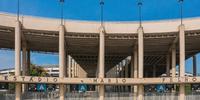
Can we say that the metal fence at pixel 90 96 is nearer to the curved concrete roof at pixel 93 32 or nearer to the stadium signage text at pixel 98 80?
the stadium signage text at pixel 98 80

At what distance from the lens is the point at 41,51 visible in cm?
7244

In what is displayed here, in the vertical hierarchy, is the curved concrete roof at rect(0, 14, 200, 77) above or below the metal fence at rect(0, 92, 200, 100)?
above

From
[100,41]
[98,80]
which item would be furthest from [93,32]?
[98,80]

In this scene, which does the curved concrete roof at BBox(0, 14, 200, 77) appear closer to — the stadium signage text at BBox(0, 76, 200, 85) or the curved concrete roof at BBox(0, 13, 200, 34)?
the curved concrete roof at BBox(0, 13, 200, 34)

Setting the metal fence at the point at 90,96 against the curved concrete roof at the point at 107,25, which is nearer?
the metal fence at the point at 90,96

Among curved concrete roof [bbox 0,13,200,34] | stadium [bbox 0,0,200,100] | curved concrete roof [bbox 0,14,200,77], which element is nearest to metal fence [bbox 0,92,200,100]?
stadium [bbox 0,0,200,100]

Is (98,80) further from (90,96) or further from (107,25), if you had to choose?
(107,25)

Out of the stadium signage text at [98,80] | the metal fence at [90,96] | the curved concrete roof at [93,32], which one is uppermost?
the curved concrete roof at [93,32]

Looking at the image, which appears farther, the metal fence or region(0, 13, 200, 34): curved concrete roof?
region(0, 13, 200, 34): curved concrete roof

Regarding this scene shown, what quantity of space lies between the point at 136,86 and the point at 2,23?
23.2 metres

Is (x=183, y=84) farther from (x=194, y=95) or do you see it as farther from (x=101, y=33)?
(x=101, y=33)

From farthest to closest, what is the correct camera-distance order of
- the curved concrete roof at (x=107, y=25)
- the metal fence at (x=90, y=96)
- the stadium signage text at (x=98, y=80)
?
the curved concrete roof at (x=107, y=25) → the metal fence at (x=90, y=96) → the stadium signage text at (x=98, y=80)

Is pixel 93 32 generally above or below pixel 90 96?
above

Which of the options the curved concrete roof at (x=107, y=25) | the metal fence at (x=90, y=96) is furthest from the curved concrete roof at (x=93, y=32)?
the metal fence at (x=90, y=96)
